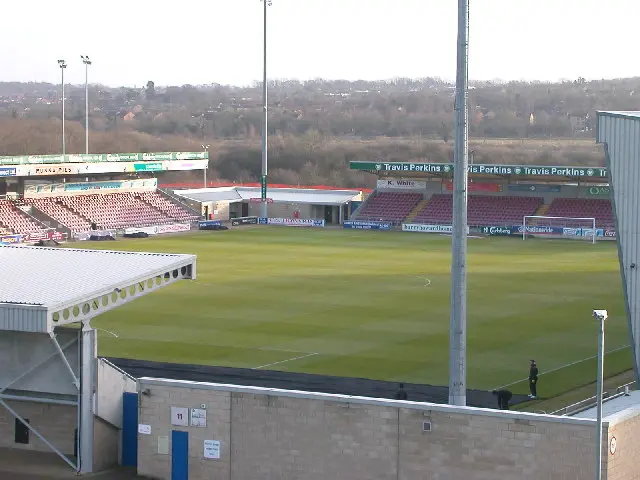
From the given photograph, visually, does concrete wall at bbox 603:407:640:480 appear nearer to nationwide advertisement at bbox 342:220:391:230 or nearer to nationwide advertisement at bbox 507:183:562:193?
nationwide advertisement at bbox 507:183:562:193

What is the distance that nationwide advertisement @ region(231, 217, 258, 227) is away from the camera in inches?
4072

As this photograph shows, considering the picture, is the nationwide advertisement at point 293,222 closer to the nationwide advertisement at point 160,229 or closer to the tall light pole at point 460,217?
the nationwide advertisement at point 160,229

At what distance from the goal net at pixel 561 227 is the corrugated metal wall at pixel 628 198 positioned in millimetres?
57606

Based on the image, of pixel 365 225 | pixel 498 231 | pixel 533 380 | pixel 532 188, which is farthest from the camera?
pixel 365 225

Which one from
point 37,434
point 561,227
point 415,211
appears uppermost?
point 415,211

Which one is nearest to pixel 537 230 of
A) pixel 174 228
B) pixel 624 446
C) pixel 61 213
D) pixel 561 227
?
pixel 561 227

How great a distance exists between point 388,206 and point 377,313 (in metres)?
51.2

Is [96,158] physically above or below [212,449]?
above

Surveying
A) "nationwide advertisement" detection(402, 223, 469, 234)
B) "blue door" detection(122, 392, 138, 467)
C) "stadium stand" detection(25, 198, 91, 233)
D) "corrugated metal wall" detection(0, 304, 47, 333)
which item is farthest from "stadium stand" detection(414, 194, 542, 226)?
"corrugated metal wall" detection(0, 304, 47, 333)

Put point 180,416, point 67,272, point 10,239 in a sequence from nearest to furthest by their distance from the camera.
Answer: point 180,416
point 67,272
point 10,239

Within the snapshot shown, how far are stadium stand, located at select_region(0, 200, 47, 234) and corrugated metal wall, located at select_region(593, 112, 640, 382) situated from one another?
191 feet

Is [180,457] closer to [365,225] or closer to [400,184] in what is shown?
[365,225]

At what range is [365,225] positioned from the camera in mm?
101875

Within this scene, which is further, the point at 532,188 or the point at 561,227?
the point at 532,188
